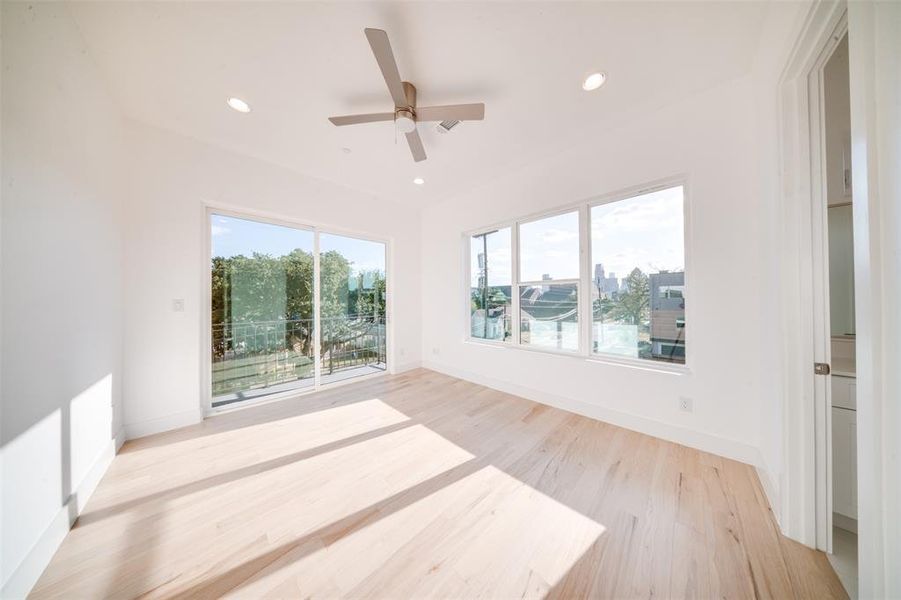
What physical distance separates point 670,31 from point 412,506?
3143mm

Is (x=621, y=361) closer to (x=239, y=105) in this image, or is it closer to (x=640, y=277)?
(x=640, y=277)

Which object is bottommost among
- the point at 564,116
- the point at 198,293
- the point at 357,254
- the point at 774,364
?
the point at 774,364

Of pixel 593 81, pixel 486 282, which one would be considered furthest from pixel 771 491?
pixel 486 282

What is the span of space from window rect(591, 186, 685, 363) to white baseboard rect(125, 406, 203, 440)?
12.9 feet

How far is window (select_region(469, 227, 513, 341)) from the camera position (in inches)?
140

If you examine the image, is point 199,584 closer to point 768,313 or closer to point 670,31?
point 768,313

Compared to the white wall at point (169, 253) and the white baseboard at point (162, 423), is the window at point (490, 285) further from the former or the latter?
the white baseboard at point (162, 423)

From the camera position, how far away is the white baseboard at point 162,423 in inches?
91.1

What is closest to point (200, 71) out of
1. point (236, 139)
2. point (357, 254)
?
point (236, 139)

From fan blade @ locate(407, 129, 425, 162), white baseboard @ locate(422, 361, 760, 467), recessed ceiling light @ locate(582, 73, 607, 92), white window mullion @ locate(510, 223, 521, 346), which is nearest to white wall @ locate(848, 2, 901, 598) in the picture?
recessed ceiling light @ locate(582, 73, 607, 92)


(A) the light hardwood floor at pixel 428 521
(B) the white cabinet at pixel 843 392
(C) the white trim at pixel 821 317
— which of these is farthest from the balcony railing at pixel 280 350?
(B) the white cabinet at pixel 843 392

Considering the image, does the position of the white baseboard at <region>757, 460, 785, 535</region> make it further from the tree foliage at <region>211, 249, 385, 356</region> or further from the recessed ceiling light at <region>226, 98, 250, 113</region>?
the recessed ceiling light at <region>226, 98, 250, 113</region>

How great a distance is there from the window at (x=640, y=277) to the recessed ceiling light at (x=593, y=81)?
39.4 inches

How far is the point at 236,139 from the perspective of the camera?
2619 millimetres
